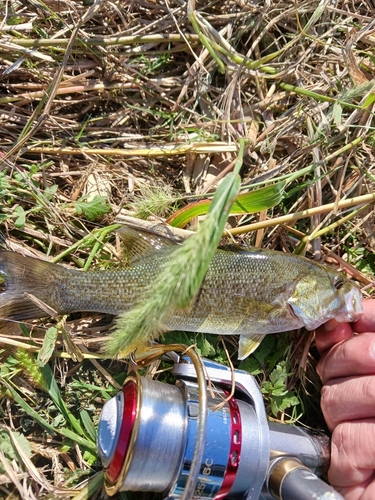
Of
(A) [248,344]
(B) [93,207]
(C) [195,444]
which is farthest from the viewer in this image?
(B) [93,207]

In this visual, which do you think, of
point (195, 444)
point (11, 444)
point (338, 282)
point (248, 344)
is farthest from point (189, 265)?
point (11, 444)

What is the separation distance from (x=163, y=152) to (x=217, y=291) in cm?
108

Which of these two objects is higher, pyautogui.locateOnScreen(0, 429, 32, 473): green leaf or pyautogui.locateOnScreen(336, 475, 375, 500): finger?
pyautogui.locateOnScreen(336, 475, 375, 500): finger

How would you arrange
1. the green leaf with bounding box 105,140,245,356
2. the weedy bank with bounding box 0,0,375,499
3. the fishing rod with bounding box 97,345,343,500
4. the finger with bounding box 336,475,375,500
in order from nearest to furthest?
the green leaf with bounding box 105,140,245,356 < the fishing rod with bounding box 97,345,343,500 < the finger with bounding box 336,475,375,500 < the weedy bank with bounding box 0,0,375,499

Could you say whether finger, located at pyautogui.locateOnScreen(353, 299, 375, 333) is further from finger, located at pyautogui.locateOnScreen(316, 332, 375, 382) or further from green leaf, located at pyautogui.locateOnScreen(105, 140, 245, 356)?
green leaf, located at pyautogui.locateOnScreen(105, 140, 245, 356)

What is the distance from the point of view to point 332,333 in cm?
324

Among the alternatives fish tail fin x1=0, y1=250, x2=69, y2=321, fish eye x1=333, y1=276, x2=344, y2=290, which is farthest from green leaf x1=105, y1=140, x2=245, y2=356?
fish eye x1=333, y1=276, x2=344, y2=290

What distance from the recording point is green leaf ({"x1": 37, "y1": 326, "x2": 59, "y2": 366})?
300 cm

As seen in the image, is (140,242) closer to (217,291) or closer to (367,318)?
(217,291)

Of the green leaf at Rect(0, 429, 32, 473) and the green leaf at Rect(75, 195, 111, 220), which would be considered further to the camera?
the green leaf at Rect(75, 195, 111, 220)

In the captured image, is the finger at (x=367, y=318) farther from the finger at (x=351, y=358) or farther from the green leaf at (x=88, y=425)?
the green leaf at (x=88, y=425)

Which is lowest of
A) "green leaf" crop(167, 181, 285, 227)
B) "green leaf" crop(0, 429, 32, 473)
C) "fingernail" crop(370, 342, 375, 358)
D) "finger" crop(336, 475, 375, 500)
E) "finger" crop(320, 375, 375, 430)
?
"green leaf" crop(0, 429, 32, 473)

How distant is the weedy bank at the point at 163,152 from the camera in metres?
3.21

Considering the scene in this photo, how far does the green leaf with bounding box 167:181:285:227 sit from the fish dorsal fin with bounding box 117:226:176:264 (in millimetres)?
174
